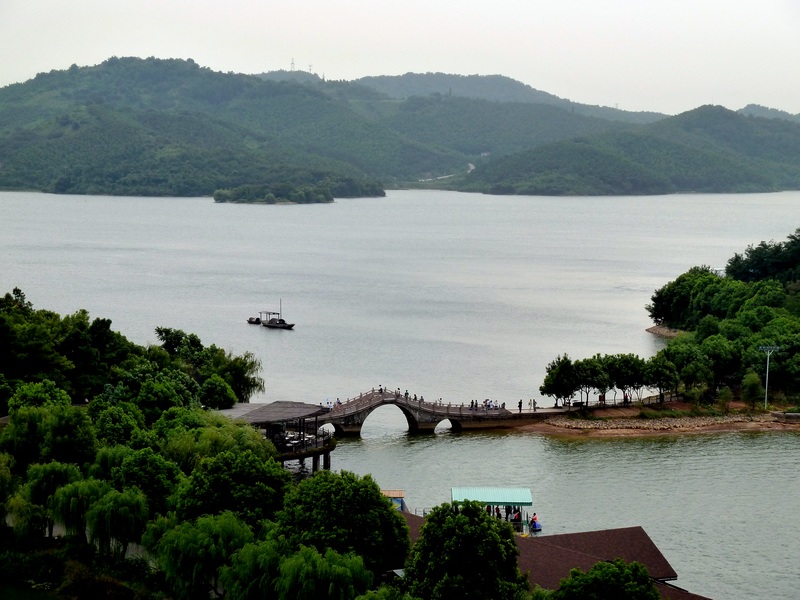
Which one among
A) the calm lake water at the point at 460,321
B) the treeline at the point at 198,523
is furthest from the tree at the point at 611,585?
the calm lake water at the point at 460,321

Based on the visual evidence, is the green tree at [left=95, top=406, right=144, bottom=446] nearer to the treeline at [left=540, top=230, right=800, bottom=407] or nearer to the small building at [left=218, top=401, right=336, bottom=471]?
the small building at [left=218, top=401, right=336, bottom=471]

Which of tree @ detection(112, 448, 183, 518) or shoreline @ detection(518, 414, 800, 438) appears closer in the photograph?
tree @ detection(112, 448, 183, 518)

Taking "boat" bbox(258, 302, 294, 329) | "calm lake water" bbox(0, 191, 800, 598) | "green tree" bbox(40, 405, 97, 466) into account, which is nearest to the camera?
"green tree" bbox(40, 405, 97, 466)

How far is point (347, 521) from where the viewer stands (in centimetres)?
2495

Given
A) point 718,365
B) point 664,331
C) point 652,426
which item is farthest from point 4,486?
point 664,331

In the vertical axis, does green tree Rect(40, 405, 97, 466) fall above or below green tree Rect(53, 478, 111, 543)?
above

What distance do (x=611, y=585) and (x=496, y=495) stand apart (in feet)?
42.8

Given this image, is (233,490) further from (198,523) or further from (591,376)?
(591,376)

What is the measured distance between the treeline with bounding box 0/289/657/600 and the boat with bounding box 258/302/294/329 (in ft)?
124

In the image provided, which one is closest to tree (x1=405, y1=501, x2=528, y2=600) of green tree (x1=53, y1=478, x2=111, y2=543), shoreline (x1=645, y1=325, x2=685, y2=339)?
green tree (x1=53, y1=478, x2=111, y2=543)

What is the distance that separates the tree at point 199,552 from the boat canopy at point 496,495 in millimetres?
9901

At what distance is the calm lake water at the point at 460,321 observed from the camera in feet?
119

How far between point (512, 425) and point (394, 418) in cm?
527

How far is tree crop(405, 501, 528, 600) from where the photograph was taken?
73.3 ft
